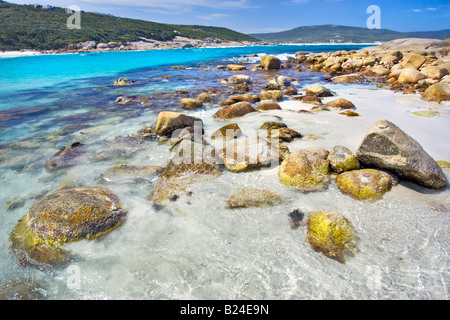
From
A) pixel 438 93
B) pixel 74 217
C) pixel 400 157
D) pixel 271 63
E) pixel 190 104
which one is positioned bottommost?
pixel 74 217

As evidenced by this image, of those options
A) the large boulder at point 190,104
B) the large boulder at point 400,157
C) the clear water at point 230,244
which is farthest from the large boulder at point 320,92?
the large boulder at point 400,157

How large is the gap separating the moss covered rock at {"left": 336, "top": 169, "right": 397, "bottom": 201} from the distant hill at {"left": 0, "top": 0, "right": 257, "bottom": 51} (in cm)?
8664

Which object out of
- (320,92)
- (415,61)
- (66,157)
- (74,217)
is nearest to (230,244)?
(74,217)

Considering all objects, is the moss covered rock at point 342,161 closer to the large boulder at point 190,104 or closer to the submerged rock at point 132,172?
the submerged rock at point 132,172

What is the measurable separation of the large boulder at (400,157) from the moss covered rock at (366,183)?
0.79 feet

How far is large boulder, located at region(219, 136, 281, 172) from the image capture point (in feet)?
17.9

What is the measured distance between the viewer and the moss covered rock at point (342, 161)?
4906 mm

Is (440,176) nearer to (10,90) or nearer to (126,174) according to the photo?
(126,174)

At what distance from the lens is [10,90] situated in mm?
16734

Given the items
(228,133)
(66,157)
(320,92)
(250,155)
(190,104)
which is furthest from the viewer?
(320,92)

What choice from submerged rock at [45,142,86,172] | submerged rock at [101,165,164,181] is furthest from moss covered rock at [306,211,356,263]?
submerged rock at [45,142,86,172]

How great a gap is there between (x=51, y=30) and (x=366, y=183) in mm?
105437

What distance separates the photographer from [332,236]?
3395 mm

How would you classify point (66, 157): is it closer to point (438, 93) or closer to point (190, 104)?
point (190, 104)
